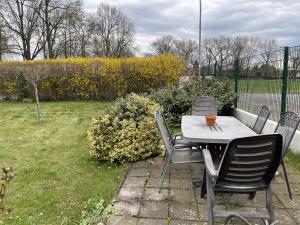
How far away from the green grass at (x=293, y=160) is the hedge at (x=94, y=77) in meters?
10.2

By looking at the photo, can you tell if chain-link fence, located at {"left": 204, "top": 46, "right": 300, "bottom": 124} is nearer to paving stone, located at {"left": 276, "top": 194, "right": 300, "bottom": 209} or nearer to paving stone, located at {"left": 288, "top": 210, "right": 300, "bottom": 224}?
paving stone, located at {"left": 276, "top": 194, "right": 300, "bottom": 209}

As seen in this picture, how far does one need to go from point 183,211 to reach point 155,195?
1.87ft

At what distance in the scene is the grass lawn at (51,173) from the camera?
13.0 ft

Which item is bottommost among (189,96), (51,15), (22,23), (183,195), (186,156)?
(183,195)

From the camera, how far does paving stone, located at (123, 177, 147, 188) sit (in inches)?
179

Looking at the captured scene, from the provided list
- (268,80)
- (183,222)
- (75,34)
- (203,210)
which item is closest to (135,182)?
(203,210)

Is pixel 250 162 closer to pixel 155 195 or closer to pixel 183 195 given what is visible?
pixel 183 195

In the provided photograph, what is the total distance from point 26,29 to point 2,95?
Result: 1358 centimetres

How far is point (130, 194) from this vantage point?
421 centimetres

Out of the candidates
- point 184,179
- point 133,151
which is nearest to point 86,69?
point 133,151

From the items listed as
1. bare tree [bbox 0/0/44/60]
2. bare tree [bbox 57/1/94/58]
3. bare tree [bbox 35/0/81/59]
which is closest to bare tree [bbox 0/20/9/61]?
bare tree [bbox 0/0/44/60]

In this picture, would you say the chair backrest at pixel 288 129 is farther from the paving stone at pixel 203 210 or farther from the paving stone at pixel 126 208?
the paving stone at pixel 126 208

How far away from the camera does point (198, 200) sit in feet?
13.1

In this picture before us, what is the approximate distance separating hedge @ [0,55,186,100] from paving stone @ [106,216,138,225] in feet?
41.5
